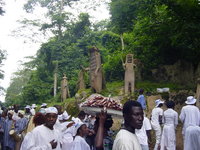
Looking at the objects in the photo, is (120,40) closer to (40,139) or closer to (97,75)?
(97,75)

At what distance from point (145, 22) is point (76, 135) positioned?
14.0m

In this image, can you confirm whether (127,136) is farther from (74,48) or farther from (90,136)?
(74,48)

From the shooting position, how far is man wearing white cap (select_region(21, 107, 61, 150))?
4.37 meters

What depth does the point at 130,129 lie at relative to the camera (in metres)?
3.06

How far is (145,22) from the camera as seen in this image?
18516 millimetres

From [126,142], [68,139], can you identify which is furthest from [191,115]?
[126,142]

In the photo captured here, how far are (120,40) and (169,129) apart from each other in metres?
21.6

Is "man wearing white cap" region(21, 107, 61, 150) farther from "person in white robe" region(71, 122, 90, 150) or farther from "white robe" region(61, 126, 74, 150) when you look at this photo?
"white robe" region(61, 126, 74, 150)

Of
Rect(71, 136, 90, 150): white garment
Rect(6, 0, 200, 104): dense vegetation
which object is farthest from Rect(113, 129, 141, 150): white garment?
Rect(6, 0, 200, 104): dense vegetation

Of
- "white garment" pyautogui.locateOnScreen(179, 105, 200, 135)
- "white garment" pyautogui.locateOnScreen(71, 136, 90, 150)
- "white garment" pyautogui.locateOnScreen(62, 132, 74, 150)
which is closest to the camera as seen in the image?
"white garment" pyautogui.locateOnScreen(71, 136, 90, 150)

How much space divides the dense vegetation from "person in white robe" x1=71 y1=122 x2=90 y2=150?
35.5ft

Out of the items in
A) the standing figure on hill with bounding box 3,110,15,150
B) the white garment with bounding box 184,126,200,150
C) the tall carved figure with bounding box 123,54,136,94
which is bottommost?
the standing figure on hill with bounding box 3,110,15,150

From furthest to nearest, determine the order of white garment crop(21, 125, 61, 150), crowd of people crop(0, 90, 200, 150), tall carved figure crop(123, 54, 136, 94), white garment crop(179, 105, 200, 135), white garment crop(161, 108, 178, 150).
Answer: tall carved figure crop(123, 54, 136, 94)
white garment crop(161, 108, 178, 150)
white garment crop(179, 105, 200, 135)
white garment crop(21, 125, 61, 150)
crowd of people crop(0, 90, 200, 150)

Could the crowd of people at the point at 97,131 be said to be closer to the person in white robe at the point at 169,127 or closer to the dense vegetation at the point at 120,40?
the person in white robe at the point at 169,127
